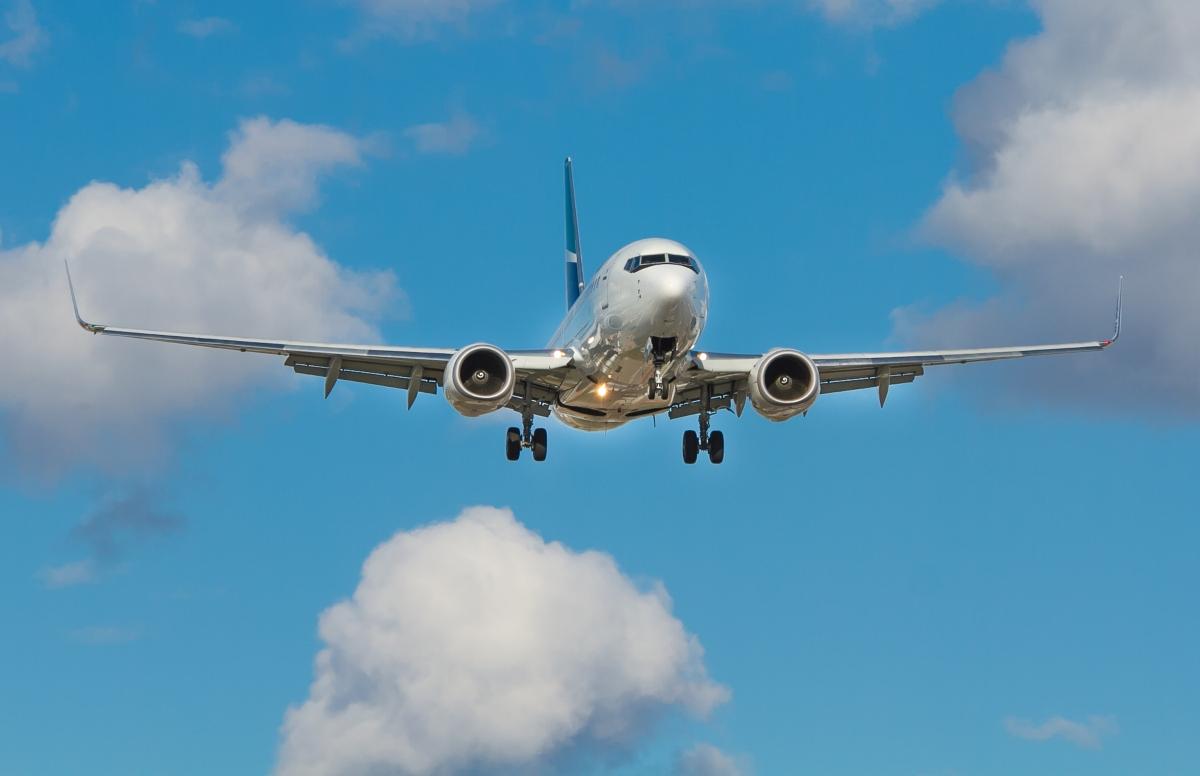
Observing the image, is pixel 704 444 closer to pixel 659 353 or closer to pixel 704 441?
pixel 704 441

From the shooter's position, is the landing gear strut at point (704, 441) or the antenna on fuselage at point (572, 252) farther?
the antenna on fuselage at point (572, 252)

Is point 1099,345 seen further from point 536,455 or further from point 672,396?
point 536,455

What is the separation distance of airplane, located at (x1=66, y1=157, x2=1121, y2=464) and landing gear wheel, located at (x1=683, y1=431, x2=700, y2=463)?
3 centimetres

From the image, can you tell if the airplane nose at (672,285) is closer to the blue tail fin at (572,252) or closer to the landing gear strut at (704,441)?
the landing gear strut at (704,441)

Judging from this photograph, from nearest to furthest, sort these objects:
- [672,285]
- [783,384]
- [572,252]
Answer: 1. [672,285]
2. [783,384]
3. [572,252]

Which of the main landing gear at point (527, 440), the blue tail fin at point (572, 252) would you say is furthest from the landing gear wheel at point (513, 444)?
the blue tail fin at point (572, 252)

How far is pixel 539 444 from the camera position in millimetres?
43500

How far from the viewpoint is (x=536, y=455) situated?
143ft

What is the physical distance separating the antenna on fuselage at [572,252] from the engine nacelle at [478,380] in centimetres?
1998

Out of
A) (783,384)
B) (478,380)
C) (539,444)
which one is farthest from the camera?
(539,444)

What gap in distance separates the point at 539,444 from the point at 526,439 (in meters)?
0.37

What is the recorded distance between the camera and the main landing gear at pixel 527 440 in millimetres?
43219

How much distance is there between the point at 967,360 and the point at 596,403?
32.6 ft

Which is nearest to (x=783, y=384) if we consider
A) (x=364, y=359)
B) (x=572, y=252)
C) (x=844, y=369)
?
(x=844, y=369)
